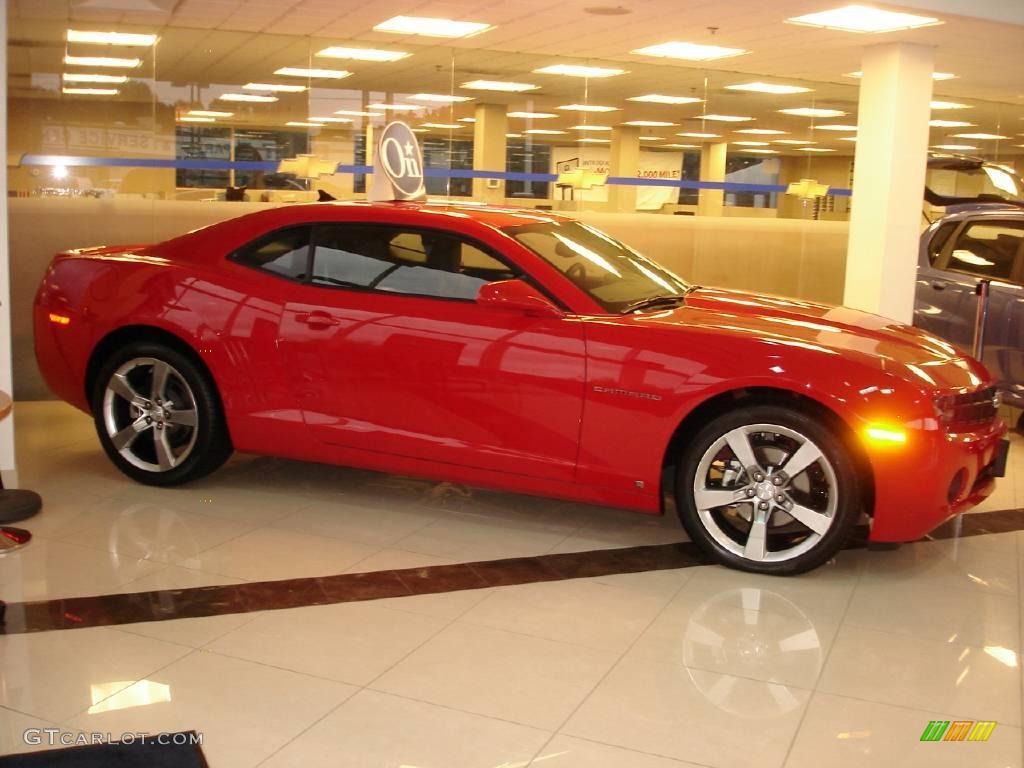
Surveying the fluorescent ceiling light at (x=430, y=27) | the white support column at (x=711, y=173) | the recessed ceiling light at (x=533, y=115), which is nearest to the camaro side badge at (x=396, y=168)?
the fluorescent ceiling light at (x=430, y=27)

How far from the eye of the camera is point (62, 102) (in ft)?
25.9

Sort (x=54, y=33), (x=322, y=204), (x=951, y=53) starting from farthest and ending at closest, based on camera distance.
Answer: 1. (x=951, y=53)
2. (x=54, y=33)
3. (x=322, y=204)

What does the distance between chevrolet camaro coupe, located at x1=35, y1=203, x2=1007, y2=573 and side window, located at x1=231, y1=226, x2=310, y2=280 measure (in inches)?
0.4

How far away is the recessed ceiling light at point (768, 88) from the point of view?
1122cm

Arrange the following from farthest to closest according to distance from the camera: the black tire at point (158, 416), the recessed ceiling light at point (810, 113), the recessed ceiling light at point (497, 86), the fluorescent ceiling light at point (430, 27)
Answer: the recessed ceiling light at point (810, 113) < the recessed ceiling light at point (497, 86) < the fluorescent ceiling light at point (430, 27) < the black tire at point (158, 416)

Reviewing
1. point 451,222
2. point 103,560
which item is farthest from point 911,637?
point 103,560

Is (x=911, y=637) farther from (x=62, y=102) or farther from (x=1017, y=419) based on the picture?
(x=62, y=102)

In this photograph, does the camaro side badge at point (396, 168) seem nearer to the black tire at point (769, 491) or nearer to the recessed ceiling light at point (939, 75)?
the black tire at point (769, 491)

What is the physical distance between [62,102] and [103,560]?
4.79 meters

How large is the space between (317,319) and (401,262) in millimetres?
453

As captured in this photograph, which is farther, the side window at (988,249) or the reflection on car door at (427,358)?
the side window at (988,249)

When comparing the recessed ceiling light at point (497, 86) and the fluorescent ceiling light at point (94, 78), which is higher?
the recessed ceiling light at point (497, 86)

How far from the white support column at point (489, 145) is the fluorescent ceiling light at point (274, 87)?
171 centimetres

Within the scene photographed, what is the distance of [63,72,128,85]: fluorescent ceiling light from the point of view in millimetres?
7883
